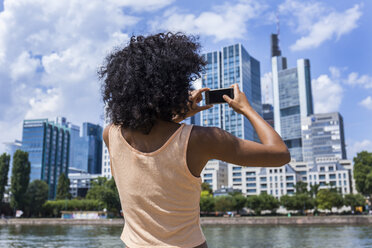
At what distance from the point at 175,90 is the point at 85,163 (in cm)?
16734

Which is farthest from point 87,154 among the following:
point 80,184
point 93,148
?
point 80,184

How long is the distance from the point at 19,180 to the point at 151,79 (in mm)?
62157

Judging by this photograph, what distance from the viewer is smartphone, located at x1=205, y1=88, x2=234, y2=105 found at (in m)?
1.57

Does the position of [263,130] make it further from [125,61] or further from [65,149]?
[65,149]

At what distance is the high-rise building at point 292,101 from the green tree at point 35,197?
357 feet

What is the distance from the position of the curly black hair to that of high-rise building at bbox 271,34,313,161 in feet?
506

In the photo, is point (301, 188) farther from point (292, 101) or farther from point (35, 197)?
point (292, 101)

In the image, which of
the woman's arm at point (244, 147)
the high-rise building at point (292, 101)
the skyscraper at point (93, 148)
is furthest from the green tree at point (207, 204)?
the skyscraper at point (93, 148)

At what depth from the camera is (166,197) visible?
4.36ft

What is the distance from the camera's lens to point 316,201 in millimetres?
59250

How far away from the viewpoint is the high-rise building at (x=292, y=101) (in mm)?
154625

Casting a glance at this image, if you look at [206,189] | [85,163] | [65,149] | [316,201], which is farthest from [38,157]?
[316,201]

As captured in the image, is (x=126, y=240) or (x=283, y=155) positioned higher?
(x=283, y=155)

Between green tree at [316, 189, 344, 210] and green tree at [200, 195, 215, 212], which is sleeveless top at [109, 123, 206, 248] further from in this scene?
green tree at [316, 189, 344, 210]
